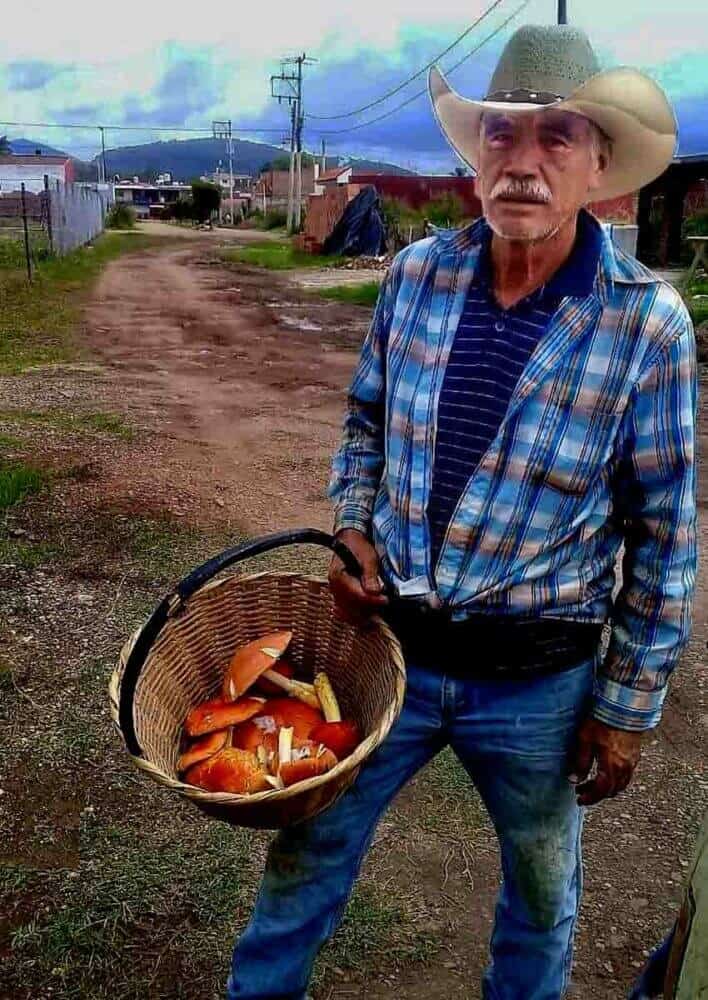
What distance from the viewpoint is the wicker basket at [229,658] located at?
1587 mm

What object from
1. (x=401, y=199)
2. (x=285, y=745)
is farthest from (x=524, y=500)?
(x=401, y=199)

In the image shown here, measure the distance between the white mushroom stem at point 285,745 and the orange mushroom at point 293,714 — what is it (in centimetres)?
2

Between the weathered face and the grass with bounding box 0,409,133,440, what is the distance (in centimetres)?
566

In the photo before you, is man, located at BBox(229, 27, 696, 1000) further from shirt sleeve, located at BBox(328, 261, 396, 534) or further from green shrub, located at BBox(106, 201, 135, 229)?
green shrub, located at BBox(106, 201, 135, 229)

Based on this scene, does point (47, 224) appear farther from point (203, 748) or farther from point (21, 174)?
point (21, 174)

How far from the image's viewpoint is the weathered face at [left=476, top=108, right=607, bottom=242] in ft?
5.42

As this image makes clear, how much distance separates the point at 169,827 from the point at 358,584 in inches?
55.2

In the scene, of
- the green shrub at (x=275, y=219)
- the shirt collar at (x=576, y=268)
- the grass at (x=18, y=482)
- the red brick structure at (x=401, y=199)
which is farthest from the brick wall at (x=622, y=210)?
the green shrub at (x=275, y=219)

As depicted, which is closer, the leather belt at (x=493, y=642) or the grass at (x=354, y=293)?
the leather belt at (x=493, y=642)

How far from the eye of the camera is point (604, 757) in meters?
1.81

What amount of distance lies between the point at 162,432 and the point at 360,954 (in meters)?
5.21

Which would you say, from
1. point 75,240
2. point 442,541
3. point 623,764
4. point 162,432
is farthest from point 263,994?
point 75,240

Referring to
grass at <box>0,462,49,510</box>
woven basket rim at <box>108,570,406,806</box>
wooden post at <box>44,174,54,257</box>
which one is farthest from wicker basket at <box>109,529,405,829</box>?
wooden post at <box>44,174,54,257</box>

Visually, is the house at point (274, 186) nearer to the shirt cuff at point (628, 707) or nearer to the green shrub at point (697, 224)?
the green shrub at point (697, 224)
